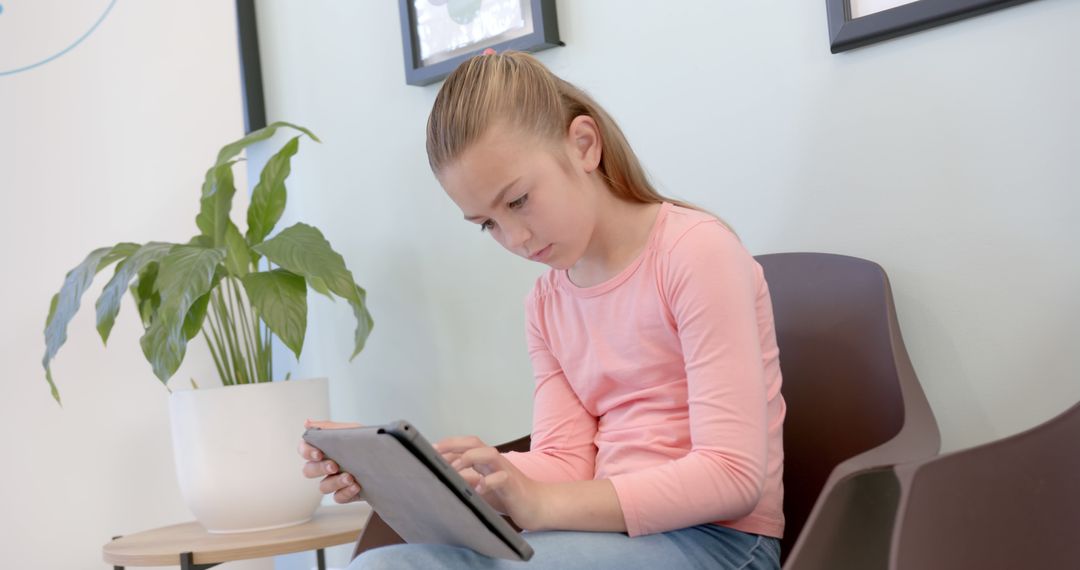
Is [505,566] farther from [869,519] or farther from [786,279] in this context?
[786,279]

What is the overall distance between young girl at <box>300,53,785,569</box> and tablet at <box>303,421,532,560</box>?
36mm

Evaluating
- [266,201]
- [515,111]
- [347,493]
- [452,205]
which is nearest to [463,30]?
[452,205]

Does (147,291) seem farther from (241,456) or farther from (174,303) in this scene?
(241,456)

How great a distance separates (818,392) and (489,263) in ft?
2.48

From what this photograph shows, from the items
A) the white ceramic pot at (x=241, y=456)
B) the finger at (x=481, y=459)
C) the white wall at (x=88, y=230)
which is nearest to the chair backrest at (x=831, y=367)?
the finger at (x=481, y=459)

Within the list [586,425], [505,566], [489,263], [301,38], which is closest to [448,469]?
[505,566]

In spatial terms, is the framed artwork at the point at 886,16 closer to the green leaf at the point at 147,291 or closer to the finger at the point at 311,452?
the finger at the point at 311,452

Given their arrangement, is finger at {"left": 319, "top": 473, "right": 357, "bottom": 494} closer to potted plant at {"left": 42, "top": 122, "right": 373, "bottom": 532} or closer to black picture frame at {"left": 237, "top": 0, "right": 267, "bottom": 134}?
potted plant at {"left": 42, "top": 122, "right": 373, "bottom": 532}

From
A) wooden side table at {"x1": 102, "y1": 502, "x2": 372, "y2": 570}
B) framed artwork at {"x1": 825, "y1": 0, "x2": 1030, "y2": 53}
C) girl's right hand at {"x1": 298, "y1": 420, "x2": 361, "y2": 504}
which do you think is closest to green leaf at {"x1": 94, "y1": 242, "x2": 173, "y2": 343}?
wooden side table at {"x1": 102, "y1": 502, "x2": 372, "y2": 570}

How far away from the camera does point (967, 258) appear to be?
Answer: 1.35 m

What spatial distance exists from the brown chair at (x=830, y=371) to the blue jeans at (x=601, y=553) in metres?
0.18

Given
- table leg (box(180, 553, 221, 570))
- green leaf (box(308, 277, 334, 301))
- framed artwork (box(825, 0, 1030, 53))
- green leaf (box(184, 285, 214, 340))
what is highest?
framed artwork (box(825, 0, 1030, 53))

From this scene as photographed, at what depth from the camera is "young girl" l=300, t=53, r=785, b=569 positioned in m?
1.01

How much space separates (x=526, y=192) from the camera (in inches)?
→ 43.8
